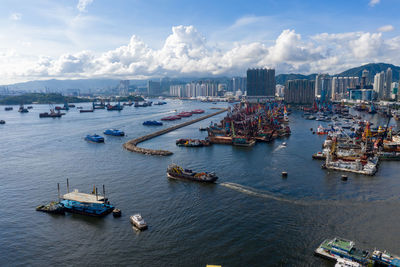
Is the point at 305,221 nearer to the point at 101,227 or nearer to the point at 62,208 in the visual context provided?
the point at 101,227

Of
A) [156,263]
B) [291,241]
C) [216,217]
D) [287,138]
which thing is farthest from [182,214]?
[287,138]

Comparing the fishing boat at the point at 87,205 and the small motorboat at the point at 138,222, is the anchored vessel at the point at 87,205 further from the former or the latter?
the small motorboat at the point at 138,222

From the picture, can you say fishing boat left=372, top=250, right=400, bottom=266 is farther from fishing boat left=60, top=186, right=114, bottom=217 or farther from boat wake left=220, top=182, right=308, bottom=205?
fishing boat left=60, top=186, right=114, bottom=217

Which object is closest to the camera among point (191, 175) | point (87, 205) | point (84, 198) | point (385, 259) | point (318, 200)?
point (385, 259)

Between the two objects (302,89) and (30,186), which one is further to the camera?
(302,89)

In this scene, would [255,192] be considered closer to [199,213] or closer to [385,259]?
[199,213]

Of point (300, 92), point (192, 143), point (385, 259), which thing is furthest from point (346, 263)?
point (300, 92)
